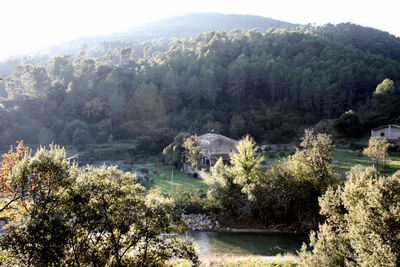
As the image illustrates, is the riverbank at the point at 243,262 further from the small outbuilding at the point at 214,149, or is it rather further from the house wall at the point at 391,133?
the house wall at the point at 391,133

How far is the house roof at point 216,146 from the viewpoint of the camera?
3962 cm

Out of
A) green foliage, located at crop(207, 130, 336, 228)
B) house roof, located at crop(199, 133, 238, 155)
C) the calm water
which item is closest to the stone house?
house roof, located at crop(199, 133, 238, 155)

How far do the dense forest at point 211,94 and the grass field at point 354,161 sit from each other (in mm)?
11421

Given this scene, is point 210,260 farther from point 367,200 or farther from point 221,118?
point 221,118

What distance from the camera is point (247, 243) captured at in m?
20.1

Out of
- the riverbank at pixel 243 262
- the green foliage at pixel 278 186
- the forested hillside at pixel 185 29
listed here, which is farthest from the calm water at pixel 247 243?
the forested hillside at pixel 185 29

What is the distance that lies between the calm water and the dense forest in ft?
96.8

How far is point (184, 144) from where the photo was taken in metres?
39.3

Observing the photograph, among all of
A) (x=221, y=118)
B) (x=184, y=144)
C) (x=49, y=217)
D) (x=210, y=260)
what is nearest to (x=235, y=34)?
(x=221, y=118)

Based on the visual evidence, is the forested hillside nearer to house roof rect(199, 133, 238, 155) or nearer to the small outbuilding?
house roof rect(199, 133, 238, 155)

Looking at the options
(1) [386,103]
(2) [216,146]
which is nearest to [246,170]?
(2) [216,146]

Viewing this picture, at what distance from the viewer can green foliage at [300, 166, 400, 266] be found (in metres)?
8.49

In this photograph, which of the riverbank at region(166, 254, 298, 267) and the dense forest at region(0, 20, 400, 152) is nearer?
the riverbank at region(166, 254, 298, 267)

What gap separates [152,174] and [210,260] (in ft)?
72.0
